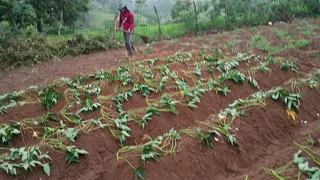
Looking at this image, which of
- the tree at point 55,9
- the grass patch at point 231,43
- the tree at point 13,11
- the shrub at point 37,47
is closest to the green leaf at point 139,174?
the grass patch at point 231,43

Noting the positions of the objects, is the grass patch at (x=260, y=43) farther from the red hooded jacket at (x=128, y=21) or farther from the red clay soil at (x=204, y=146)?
the red hooded jacket at (x=128, y=21)

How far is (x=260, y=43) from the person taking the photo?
10.8m

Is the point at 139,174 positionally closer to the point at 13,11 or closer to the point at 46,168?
the point at 46,168

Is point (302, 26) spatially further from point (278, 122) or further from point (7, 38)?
point (7, 38)

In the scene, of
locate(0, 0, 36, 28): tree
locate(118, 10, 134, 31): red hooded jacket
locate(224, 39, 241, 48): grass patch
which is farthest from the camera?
locate(0, 0, 36, 28): tree

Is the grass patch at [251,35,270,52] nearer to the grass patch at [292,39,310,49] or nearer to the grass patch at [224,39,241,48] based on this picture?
the grass patch at [224,39,241,48]

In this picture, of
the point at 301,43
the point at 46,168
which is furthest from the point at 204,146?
the point at 301,43

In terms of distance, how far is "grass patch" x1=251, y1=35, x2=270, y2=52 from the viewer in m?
10.2

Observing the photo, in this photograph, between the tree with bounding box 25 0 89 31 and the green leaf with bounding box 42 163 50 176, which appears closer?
the green leaf with bounding box 42 163 50 176

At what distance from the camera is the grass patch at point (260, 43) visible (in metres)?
10.2

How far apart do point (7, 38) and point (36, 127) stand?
24.2 feet

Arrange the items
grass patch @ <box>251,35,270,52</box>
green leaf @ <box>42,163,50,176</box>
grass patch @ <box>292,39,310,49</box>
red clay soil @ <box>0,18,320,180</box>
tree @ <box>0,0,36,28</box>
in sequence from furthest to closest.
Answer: tree @ <box>0,0,36,28</box>
grass patch @ <box>251,35,270,52</box>
grass patch @ <box>292,39,310,49</box>
green leaf @ <box>42,163,50,176</box>
red clay soil @ <box>0,18,320,180</box>

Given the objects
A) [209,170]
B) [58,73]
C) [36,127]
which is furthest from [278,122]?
[58,73]

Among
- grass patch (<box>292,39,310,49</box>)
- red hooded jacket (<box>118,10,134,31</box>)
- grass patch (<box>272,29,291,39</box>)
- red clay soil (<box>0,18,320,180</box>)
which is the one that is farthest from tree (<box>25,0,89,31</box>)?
red clay soil (<box>0,18,320,180</box>)
